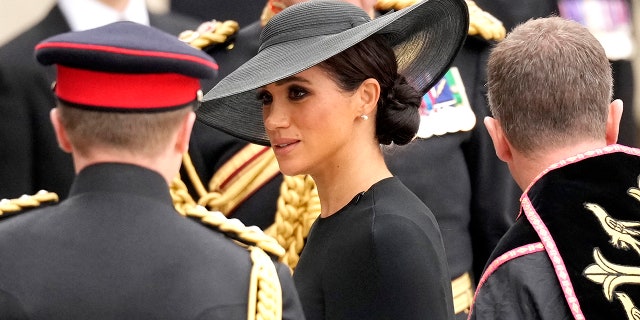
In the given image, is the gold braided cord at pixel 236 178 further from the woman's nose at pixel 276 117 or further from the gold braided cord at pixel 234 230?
the gold braided cord at pixel 234 230

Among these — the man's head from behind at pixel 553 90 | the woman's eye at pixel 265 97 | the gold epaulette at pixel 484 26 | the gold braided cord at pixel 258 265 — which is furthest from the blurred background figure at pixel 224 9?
the gold braided cord at pixel 258 265

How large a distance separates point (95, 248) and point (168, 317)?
6.2 inches

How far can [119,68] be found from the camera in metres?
2.30

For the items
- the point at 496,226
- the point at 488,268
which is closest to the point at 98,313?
the point at 488,268

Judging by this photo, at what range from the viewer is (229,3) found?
4.78 meters

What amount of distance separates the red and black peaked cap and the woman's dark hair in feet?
2.01

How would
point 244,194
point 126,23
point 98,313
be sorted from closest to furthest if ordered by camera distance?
point 98,313 < point 126,23 < point 244,194

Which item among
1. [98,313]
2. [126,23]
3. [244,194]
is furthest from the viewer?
[244,194]

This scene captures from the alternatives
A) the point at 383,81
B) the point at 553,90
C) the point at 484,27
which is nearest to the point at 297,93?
the point at 383,81

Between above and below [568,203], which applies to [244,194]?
below

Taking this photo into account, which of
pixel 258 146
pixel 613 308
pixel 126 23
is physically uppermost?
pixel 126 23

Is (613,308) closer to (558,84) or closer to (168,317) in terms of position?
(558,84)

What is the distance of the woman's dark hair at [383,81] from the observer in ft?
9.62

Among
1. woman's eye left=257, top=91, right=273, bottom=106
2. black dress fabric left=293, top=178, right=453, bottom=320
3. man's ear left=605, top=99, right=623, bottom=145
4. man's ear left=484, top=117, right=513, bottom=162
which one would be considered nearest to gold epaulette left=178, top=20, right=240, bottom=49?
woman's eye left=257, top=91, right=273, bottom=106
